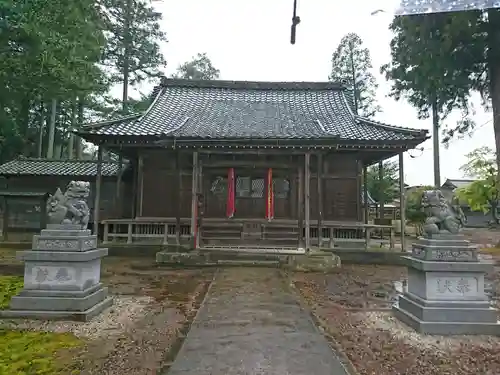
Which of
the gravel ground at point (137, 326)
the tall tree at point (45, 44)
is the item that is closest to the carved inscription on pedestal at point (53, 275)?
the gravel ground at point (137, 326)

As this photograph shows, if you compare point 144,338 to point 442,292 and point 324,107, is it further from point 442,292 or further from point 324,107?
point 324,107

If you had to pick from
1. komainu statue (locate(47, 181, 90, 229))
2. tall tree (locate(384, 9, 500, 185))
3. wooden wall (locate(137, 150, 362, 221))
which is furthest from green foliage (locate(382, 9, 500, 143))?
komainu statue (locate(47, 181, 90, 229))

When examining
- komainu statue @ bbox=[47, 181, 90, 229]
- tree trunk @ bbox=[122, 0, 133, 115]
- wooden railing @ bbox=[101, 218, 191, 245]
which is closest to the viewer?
komainu statue @ bbox=[47, 181, 90, 229]

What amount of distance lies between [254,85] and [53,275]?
1529 cm

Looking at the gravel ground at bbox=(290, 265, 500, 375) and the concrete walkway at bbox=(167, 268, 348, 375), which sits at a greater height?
the concrete walkway at bbox=(167, 268, 348, 375)

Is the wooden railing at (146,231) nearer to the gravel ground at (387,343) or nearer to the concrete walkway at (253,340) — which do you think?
the concrete walkway at (253,340)

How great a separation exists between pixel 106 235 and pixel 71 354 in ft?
33.2

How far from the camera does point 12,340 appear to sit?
443cm

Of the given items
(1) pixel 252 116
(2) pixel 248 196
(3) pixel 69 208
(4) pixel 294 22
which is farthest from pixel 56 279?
(1) pixel 252 116

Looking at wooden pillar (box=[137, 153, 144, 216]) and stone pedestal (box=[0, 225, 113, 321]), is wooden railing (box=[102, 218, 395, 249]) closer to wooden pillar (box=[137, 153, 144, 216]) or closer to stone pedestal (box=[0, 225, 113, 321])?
wooden pillar (box=[137, 153, 144, 216])

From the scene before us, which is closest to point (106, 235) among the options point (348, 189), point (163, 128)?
point (163, 128)

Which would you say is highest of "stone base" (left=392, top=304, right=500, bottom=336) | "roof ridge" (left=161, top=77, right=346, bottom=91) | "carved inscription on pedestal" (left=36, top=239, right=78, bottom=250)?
"roof ridge" (left=161, top=77, right=346, bottom=91)

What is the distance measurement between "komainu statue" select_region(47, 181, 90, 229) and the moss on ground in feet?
5.32

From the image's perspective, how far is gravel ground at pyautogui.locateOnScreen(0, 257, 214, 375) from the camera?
12.7 feet
